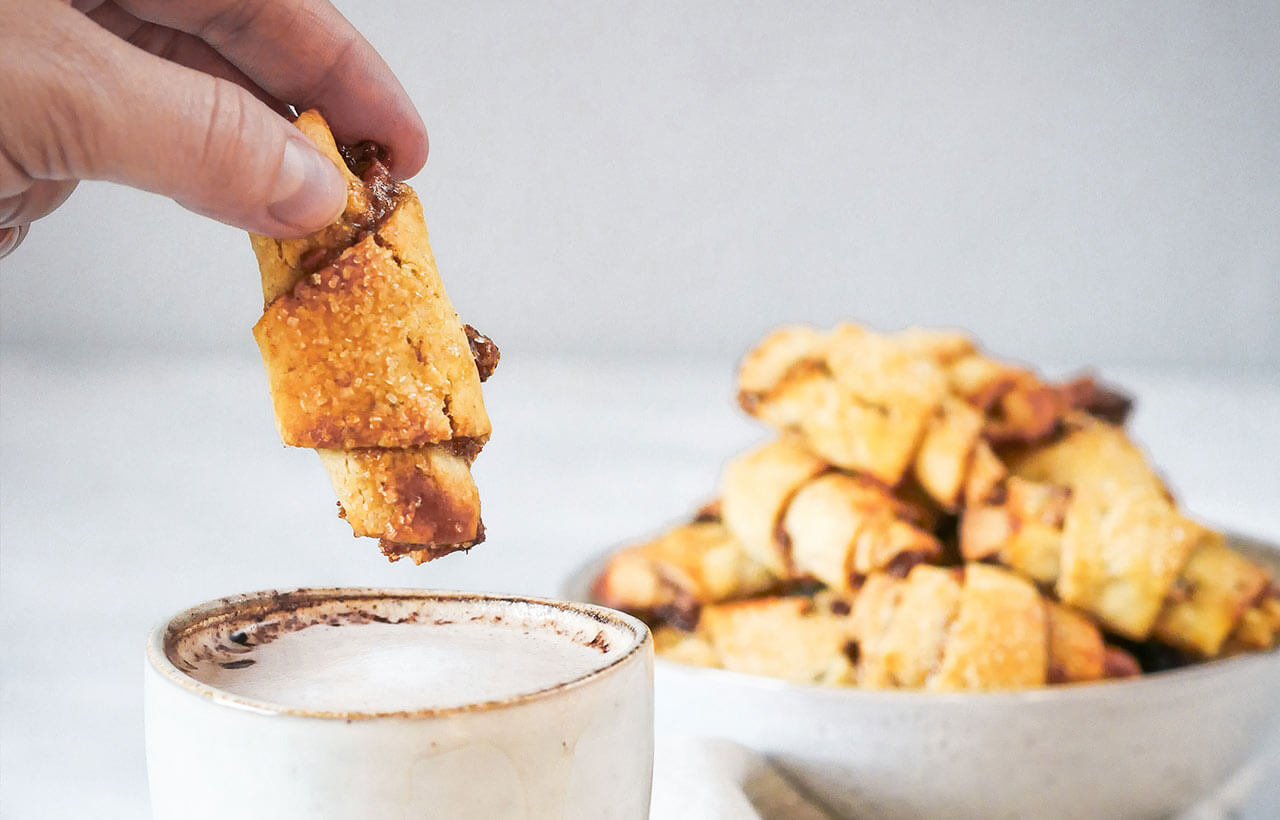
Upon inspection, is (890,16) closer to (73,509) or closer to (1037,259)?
(1037,259)

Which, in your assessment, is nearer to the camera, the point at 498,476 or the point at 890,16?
the point at 498,476

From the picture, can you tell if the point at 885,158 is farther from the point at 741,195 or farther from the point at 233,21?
the point at 233,21

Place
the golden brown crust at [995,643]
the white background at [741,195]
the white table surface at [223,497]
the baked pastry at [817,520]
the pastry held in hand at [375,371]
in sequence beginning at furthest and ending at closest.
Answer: the white background at [741,195] → the white table surface at [223,497] → the baked pastry at [817,520] → the golden brown crust at [995,643] → the pastry held in hand at [375,371]

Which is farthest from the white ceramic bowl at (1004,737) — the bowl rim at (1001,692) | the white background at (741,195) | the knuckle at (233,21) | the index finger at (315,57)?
the white background at (741,195)

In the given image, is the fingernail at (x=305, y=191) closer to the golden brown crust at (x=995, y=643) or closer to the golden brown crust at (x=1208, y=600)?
the golden brown crust at (x=995, y=643)

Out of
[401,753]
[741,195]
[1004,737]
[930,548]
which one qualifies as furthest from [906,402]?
[741,195]

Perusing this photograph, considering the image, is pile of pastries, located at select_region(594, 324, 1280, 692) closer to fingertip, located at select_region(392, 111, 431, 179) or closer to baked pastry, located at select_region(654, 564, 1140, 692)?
baked pastry, located at select_region(654, 564, 1140, 692)

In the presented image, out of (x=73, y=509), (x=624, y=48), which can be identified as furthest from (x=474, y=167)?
(x=73, y=509)
